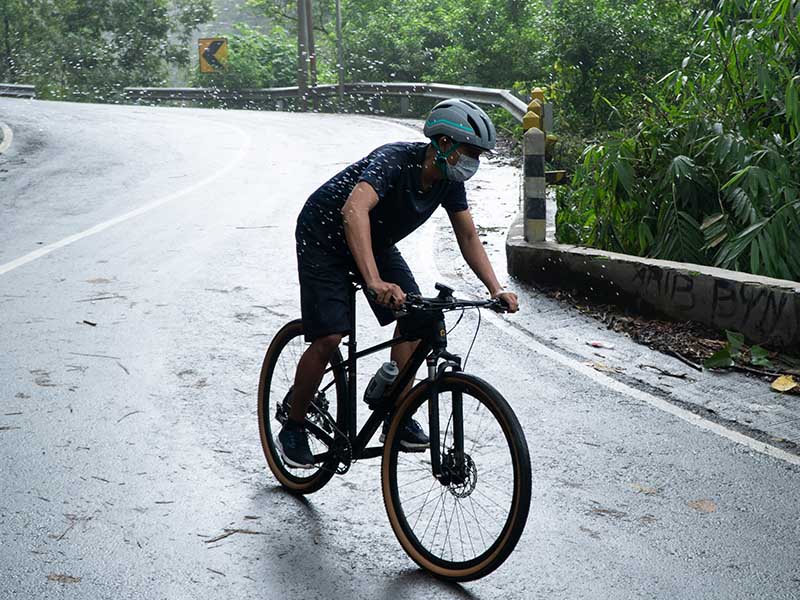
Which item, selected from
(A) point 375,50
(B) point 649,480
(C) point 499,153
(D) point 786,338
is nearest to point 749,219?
(D) point 786,338

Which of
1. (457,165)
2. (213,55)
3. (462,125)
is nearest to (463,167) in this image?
(457,165)

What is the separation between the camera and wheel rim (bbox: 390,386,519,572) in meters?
4.31

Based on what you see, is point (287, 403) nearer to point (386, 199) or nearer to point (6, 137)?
point (386, 199)

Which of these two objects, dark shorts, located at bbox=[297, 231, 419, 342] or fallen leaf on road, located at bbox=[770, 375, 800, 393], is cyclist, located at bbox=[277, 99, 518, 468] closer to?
dark shorts, located at bbox=[297, 231, 419, 342]

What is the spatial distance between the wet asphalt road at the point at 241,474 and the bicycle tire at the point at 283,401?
98 mm

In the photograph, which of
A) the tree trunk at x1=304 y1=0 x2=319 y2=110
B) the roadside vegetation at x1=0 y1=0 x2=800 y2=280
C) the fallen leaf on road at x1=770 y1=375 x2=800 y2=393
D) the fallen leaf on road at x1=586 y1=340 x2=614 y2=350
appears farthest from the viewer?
the tree trunk at x1=304 y1=0 x2=319 y2=110

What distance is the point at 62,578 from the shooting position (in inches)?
173

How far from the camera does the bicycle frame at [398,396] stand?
4414 mm

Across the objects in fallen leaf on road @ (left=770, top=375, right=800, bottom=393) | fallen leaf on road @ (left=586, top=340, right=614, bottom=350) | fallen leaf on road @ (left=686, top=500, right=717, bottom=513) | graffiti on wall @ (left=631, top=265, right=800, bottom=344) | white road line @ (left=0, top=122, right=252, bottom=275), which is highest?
graffiti on wall @ (left=631, top=265, right=800, bottom=344)

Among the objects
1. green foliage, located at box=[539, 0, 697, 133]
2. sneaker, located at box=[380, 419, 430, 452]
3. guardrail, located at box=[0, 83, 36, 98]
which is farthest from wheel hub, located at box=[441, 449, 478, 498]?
guardrail, located at box=[0, 83, 36, 98]

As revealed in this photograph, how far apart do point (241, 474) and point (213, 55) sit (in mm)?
37688

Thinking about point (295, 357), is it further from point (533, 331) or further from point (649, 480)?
point (533, 331)

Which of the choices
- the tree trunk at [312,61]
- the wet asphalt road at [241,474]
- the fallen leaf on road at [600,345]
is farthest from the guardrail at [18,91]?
the fallen leaf on road at [600,345]

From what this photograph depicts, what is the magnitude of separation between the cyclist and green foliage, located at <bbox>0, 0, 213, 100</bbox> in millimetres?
45530
